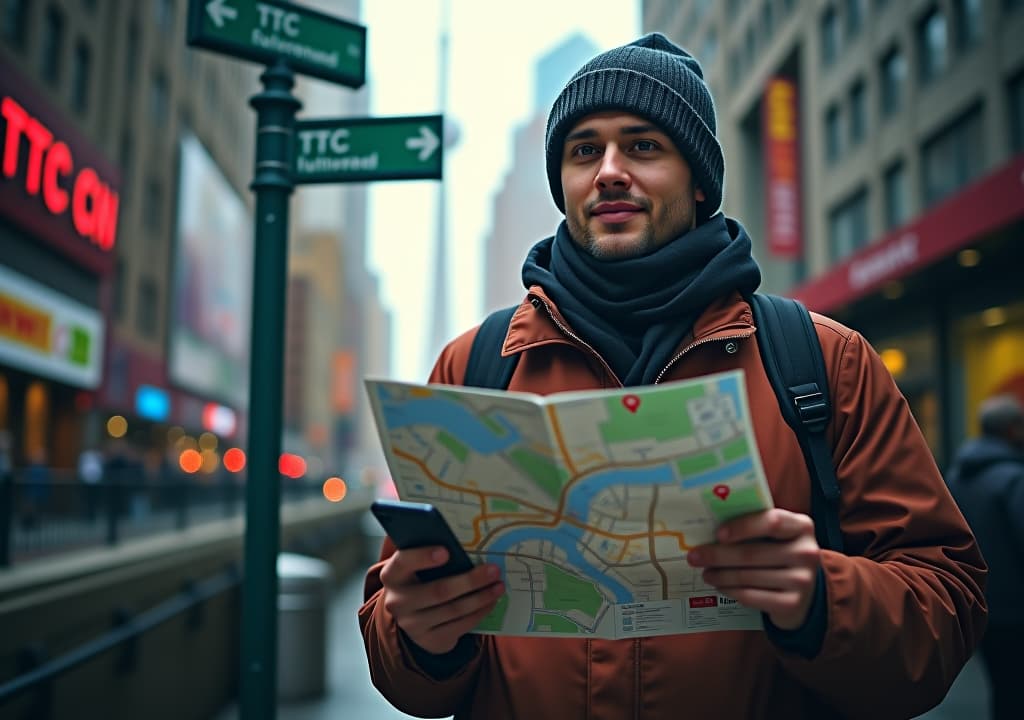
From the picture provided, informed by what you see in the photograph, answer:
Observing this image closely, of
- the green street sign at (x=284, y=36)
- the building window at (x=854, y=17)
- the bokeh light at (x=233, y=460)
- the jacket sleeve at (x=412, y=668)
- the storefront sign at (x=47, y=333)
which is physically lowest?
the jacket sleeve at (x=412, y=668)

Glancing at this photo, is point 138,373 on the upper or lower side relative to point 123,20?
lower

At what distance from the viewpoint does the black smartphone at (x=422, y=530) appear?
160 centimetres

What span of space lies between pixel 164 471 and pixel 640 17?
122ft

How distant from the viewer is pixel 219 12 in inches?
159

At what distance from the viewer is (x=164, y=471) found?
21859mm

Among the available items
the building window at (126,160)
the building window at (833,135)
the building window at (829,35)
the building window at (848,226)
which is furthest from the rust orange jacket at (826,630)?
the building window at (126,160)

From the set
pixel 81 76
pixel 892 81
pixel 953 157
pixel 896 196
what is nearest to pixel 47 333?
pixel 81 76

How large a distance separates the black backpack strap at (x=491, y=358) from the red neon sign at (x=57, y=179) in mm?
15381

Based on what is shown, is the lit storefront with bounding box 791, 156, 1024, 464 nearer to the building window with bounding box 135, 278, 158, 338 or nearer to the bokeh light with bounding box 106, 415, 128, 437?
the bokeh light with bounding box 106, 415, 128, 437

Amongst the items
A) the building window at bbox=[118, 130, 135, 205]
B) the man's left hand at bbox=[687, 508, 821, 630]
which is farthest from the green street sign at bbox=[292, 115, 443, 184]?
the building window at bbox=[118, 130, 135, 205]

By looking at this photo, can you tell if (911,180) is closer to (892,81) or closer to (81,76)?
(892,81)

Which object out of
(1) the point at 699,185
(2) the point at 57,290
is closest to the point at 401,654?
(1) the point at 699,185

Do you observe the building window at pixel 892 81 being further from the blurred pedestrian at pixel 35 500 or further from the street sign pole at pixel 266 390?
the street sign pole at pixel 266 390

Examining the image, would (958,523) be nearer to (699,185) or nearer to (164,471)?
(699,185)
